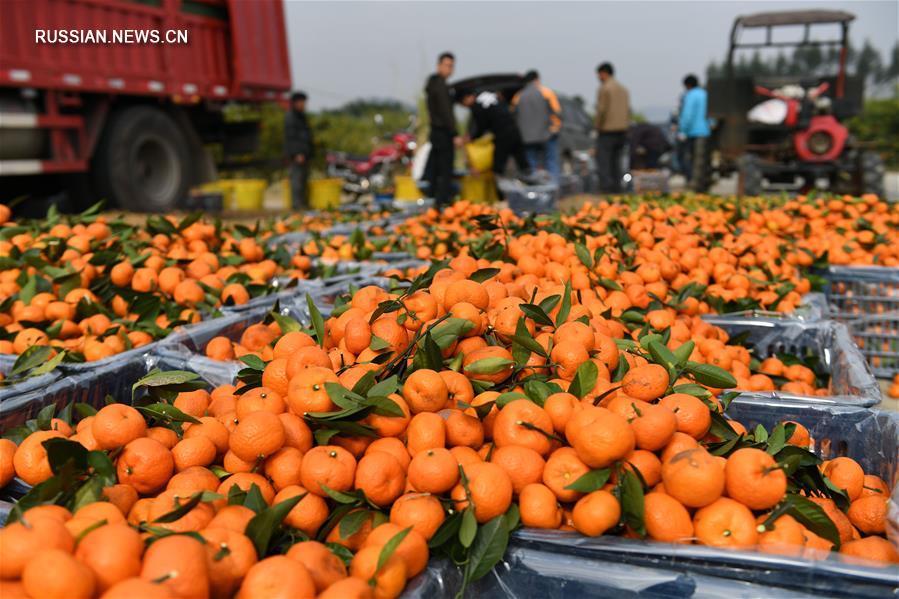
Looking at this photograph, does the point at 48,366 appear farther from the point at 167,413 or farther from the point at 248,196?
the point at 248,196

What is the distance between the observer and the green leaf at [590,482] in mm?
1390

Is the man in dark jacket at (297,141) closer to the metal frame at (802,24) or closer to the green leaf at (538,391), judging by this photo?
the metal frame at (802,24)

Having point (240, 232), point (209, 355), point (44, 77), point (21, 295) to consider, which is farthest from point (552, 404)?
point (44, 77)

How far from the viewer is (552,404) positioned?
5.30 ft

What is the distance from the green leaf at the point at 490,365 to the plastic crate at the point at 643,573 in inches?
17.8

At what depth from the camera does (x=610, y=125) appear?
11109mm

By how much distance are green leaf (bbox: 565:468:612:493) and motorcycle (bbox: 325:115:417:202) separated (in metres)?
14.1

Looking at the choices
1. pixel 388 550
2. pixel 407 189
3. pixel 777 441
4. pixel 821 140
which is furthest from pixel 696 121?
pixel 388 550

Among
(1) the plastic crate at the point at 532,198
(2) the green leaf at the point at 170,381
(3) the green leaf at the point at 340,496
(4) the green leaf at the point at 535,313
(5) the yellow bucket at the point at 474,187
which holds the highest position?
(5) the yellow bucket at the point at 474,187

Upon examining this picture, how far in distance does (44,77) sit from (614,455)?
28.3 feet

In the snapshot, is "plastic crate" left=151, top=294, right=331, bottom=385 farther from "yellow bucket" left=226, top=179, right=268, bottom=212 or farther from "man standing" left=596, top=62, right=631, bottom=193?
"yellow bucket" left=226, top=179, right=268, bottom=212

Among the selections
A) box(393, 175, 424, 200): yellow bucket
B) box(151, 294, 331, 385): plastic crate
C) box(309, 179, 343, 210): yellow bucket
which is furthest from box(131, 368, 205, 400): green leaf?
box(309, 179, 343, 210): yellow bucket

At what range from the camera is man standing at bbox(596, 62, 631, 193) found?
10961 millimetres

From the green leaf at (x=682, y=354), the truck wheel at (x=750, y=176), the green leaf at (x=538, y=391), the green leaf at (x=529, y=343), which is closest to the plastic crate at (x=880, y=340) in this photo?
the green leaf at (x=682, y=354)
